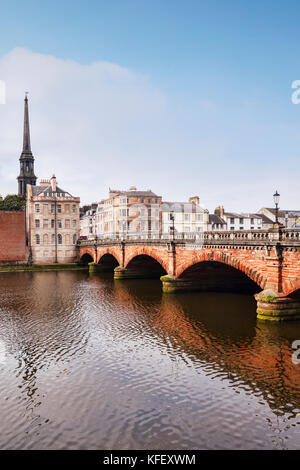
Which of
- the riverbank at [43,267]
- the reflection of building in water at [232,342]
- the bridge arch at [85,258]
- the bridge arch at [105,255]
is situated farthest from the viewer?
the bridge arch at [85,258]

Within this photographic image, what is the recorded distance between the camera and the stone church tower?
102000mm

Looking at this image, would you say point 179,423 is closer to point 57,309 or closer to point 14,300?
point 57,309

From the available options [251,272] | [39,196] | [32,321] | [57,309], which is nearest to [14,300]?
[57,309]

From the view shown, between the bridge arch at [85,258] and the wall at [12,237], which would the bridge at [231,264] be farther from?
the wall at [12,237]

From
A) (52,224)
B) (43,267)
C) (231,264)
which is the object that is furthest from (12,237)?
(231,264)

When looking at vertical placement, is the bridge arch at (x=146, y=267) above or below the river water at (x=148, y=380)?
above

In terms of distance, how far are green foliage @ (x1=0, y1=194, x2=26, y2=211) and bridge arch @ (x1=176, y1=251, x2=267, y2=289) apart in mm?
72927

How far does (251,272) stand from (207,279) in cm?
1242

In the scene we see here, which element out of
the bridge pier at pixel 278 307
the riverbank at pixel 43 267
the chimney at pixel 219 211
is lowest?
the riverbank at pixel 43 267

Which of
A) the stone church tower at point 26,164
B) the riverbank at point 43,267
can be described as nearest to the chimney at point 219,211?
the riverbank at point 43,267

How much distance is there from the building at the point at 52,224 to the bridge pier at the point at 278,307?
6062cm

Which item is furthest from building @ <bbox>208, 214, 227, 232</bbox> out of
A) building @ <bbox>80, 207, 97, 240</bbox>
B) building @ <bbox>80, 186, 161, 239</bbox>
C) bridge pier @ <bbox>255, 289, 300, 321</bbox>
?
bridge pier @ <bbox>255, 289, 300, 321</bbox>

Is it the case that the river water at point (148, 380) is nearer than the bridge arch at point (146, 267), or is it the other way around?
the river water at point (148, 380)

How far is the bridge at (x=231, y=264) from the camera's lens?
2420 cm
